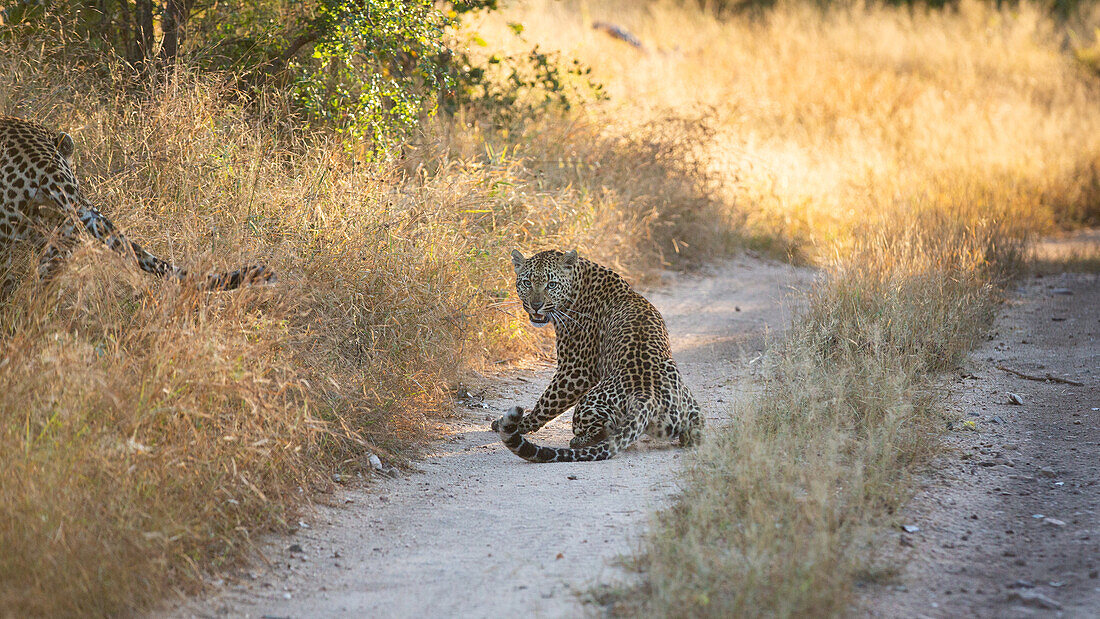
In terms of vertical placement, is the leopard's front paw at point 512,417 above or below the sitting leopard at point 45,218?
below

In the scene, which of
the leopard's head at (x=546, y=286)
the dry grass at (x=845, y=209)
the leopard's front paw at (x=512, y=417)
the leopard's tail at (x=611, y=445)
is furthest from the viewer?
the leopard's head at (x=546, y=286)

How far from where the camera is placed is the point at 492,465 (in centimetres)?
558

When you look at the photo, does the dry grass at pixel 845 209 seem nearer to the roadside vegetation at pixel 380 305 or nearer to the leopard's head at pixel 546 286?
the roadside vegetation at pixel 380 305

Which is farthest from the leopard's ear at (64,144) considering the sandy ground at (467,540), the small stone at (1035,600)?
the small stone at (1035,600)

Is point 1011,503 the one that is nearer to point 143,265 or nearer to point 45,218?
point 143,265

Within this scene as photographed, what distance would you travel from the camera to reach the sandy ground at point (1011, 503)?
3781mm

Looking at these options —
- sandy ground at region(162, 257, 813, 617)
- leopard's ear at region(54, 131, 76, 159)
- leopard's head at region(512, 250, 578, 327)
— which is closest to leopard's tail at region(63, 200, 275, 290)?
leopard's ear at region(54, 131, 76, 159)

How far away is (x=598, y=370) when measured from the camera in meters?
6.33

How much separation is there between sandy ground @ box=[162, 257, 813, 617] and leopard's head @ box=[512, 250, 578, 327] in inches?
32.3

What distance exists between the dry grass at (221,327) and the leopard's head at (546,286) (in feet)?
2.00

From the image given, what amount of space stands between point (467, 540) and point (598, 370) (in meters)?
2.12

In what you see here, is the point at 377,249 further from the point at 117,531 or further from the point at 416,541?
the point at 117,531

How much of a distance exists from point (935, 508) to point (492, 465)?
2.45m

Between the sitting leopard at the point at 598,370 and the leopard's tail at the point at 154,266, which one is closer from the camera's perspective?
the leopard's tail at the point at 154,266
